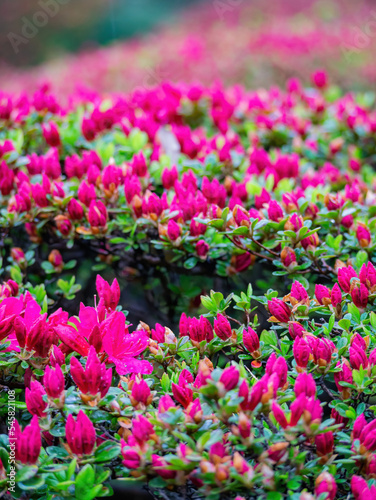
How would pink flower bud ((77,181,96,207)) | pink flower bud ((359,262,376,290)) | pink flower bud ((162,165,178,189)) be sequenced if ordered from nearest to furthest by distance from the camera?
1. pink flower bud ((359,262,376,290))
2. pink flower bud ((77,181,96,207))
3. pink flower bud ((162,165,178,189))

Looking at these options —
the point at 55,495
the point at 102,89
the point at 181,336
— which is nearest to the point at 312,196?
the point at 181,336

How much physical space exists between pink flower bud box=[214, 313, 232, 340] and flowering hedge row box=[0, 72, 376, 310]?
32cm

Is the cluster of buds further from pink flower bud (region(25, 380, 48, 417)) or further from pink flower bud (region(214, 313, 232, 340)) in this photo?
pink flower bud (region(25, 380, 48, 417))

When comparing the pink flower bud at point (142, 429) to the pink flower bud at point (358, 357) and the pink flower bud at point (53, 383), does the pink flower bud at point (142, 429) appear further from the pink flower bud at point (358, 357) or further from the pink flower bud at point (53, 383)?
the pink flower bud at point (358, 357)

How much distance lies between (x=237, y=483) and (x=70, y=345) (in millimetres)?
488

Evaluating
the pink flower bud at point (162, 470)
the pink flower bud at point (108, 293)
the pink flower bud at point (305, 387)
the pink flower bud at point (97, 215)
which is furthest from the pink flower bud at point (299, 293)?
the pink flower bud at point (97, 215)

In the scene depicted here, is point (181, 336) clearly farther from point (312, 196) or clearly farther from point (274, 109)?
point (274, 109)

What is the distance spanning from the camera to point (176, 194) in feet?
6.39

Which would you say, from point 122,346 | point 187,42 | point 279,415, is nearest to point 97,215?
point 122,346

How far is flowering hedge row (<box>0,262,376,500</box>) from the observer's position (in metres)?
1.02

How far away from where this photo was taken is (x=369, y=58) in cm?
656

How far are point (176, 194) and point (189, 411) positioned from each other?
1.01 meters

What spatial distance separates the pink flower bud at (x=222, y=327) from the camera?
53.6 inches

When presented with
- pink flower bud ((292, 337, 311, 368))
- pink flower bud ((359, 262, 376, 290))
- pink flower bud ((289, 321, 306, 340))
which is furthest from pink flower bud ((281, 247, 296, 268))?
pink flower bud ((292, 337, 311, 368))
